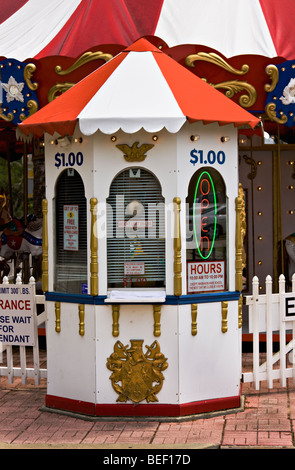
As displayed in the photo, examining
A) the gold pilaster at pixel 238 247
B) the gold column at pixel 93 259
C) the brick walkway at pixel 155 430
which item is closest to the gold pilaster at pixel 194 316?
the gold pilaster at pixel 238 247

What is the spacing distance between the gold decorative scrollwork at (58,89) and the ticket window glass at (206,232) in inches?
90.6

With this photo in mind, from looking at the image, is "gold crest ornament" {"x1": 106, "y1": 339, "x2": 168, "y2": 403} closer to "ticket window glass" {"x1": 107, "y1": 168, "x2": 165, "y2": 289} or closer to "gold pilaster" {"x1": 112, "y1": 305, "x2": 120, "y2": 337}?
"gold pilaster" {"x1": 112, "y1": 305, "x2": 120, "y2": 337}

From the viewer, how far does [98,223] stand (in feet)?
26.3

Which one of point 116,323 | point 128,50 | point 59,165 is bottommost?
point 116,323

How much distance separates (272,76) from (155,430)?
13.8 ft

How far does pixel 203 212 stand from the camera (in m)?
8.20

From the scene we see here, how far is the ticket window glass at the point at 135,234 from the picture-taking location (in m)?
8.05

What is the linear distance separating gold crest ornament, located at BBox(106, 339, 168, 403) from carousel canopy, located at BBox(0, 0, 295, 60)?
3.67 meters

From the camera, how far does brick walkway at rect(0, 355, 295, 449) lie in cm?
721

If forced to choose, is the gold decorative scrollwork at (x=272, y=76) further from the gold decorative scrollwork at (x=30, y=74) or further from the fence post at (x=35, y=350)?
the fence post at (x=35, y=350)

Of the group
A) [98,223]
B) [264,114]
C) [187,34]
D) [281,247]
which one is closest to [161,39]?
[187,34]

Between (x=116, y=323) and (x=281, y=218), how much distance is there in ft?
18.9

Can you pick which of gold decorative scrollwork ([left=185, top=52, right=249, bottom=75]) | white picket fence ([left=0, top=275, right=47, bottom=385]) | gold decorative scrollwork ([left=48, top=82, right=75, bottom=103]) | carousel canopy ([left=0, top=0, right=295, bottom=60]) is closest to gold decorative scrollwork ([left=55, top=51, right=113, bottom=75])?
gold decorative scrollwork ([left=48, top=82, right=75, bottom=103])

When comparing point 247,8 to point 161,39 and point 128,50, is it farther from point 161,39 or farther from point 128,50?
point 128,50
